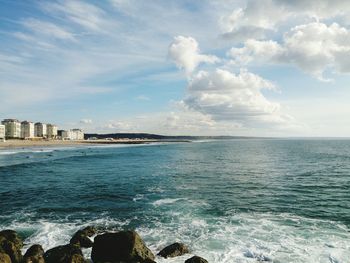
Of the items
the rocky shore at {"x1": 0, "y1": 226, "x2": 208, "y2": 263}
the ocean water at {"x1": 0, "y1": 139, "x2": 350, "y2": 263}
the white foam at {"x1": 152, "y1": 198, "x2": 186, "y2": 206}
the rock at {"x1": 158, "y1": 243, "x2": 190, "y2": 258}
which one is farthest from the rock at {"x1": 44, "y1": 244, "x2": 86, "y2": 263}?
the white foam at {"x1": 152, "y1": 198, "x2": 186, "y2": 206}

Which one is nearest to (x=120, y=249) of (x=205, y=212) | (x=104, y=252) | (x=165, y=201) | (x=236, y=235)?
(x=104, y=252)

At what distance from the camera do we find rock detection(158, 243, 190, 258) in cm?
2002

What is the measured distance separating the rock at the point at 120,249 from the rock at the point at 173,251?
95 centimetres

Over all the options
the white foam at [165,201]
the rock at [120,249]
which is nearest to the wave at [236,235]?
the rock at [120,249]

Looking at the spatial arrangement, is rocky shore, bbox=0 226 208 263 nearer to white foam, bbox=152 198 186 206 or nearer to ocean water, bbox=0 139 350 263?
ocean water, bbox=0 139 350 263

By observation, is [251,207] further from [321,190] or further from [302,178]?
[302,178]

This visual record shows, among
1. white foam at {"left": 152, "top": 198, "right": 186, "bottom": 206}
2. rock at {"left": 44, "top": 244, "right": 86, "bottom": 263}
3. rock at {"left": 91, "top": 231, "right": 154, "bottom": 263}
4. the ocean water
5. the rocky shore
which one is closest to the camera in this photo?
rock at {"left": 44, "top": 244, "right": 86, "bottom": 263}

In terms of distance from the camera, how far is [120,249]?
18.8m

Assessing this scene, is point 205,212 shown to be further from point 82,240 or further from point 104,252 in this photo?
point 104,252

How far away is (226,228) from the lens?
25734mm

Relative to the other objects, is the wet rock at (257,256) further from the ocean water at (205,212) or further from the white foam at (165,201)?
the white foam at (165,201)

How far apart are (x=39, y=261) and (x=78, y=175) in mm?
40657

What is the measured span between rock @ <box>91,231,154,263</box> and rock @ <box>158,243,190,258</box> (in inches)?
37.4

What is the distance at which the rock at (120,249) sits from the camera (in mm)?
18516
